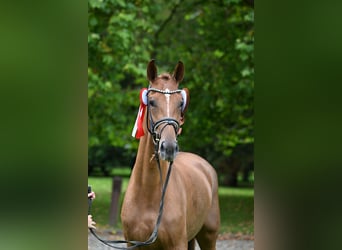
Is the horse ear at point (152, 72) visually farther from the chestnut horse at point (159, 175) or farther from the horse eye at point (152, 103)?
the horse eye at point (152, 103)

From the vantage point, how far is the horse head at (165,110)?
4.57m

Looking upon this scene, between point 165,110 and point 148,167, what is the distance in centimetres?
59

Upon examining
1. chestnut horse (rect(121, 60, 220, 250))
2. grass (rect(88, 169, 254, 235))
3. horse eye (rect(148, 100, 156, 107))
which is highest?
horse eye (rect(148, 100, 156, 107))

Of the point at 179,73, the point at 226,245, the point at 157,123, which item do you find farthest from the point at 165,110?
the point at 226,245

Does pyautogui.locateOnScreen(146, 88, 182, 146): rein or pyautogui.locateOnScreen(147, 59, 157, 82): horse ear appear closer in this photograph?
pyautogui.locateOnScreen(146, 88, 182, 146): rein

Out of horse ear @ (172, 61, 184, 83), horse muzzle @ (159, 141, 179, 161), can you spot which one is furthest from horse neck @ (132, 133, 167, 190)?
horse ear @ (172, 61, 184, 83)

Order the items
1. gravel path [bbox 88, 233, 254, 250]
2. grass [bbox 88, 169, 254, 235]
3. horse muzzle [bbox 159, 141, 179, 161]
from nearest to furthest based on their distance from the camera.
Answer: horse muzzle [bbox 159, 141, 179, 161] < gravel path [bbox 88, 233, 254, 250] < grass [bbox 88, 169, 254, 235]

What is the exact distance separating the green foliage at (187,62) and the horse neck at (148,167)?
6.87m

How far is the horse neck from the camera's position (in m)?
5.06

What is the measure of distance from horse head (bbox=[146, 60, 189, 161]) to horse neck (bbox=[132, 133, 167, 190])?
0.20m

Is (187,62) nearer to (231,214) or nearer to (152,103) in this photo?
(231,214)

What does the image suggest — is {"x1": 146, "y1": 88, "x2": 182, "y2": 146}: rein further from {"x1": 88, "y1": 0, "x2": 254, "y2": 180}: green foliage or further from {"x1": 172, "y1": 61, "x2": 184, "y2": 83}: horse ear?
{"x1": 88, "y1": 0, "x2": 254, "y2": 180}: green foliage
